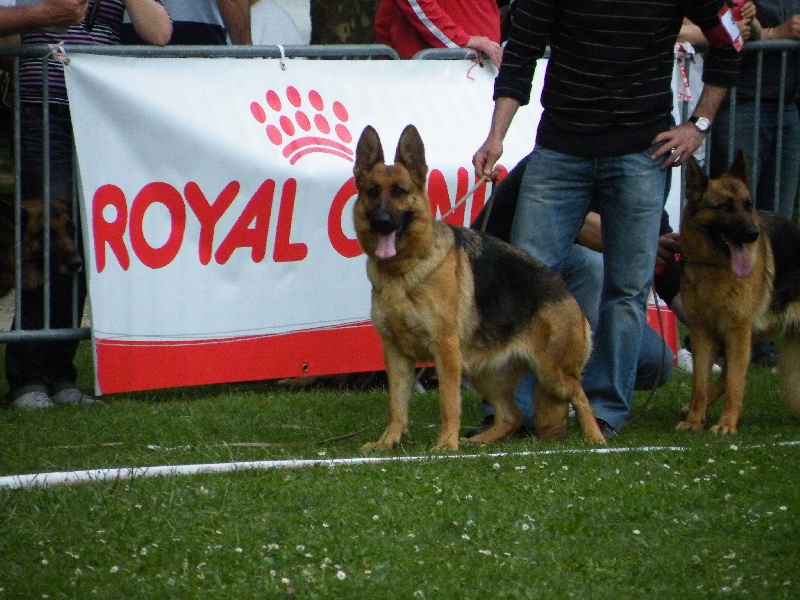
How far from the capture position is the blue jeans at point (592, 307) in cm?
704

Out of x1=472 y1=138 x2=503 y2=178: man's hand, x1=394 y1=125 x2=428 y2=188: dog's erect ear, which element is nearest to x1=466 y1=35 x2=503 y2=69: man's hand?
x1=472 y1=138 x2=503 y2=178: man's hand

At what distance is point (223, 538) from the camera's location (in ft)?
14.2

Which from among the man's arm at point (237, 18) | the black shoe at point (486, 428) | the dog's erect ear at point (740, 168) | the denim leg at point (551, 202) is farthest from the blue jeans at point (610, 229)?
the man's arm at point (237, 18)

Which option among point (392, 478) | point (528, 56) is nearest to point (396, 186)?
point (528, 56)

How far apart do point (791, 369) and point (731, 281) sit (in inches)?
29.4

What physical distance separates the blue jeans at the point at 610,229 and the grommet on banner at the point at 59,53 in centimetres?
264

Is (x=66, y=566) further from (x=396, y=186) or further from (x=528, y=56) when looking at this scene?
(x=528, y=56)

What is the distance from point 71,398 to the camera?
24.3 ft

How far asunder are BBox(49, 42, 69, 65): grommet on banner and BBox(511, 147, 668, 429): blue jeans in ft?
8.66

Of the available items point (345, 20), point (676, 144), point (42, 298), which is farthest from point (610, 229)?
point (345, 20)

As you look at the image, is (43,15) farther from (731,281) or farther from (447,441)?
(731,281)

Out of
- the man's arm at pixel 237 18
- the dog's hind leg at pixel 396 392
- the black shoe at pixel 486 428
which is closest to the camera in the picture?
the dog's hind leg at pixel 396 392

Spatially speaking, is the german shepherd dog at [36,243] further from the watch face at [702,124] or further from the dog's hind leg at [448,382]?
the watch face at [702,124]

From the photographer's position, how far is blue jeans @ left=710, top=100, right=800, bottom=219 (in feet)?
29.5
